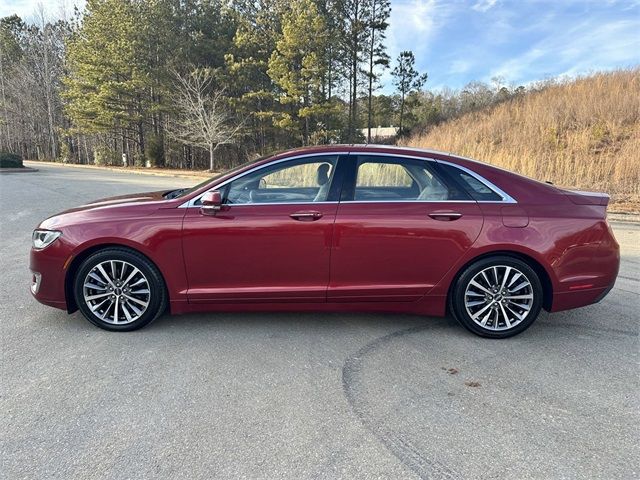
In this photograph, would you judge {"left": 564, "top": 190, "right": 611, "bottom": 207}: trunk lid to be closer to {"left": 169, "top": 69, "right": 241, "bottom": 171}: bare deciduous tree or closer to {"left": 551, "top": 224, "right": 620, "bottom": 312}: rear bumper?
{"left": 551, "top": 224, "right": 620, "bottom": 312}: rear bumper

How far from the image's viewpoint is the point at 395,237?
3.62 meters

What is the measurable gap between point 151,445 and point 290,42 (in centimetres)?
2958

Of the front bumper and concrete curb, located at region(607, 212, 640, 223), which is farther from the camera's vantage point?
concrete curb, located at region(607, 212, 640, 223)

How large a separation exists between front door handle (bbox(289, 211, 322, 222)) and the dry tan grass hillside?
29.0 feet

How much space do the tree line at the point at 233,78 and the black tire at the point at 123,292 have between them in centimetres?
2704

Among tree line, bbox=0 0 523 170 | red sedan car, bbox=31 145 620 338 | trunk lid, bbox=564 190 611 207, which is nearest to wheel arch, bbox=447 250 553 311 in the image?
red sedan car, bbox=31 145 620 338

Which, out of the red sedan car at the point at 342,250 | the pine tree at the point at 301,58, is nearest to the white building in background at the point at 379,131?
the pine tree at the point at 301,58

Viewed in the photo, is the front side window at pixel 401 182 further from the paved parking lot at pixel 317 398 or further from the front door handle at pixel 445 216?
the paved parking lot at pixel 317 398

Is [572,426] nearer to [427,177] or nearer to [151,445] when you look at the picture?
[427,177]

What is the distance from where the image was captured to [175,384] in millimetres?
2996

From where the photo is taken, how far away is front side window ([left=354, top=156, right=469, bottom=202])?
376cm

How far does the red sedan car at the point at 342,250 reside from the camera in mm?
3625

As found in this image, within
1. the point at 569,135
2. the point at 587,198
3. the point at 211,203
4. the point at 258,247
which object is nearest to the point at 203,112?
the point at 569,135

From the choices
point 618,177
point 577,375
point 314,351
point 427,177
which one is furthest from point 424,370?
point 618,177
